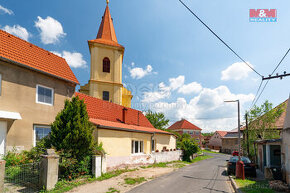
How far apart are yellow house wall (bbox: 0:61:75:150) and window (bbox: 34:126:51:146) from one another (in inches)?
10.6

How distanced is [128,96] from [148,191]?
83.4ft

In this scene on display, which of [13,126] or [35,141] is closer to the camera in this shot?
[13,126]

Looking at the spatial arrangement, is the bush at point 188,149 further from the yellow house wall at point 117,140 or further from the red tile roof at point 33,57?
the red tile roof at point 33,57

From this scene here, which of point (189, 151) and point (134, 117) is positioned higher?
point (134, 117)

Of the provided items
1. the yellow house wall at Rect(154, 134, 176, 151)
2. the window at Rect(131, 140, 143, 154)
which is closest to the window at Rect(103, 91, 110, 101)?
the yellow house wall at Rect(154, 134, 176, 151)

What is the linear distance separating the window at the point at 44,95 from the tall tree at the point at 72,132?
1.98 m

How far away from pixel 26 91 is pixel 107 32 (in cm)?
2271

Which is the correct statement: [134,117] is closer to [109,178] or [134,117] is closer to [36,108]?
[109,178]

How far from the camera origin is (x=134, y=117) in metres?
22.6

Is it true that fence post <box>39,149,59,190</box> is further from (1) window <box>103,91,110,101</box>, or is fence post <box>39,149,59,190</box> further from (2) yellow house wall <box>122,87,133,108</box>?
(2) yellow house wall <box>122,87,133,108</box>

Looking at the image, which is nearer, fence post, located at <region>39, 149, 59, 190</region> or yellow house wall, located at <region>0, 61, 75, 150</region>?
fence post, located at <region>39, 149, 59, 190</region>

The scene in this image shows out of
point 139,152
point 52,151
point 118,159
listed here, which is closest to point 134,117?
point 139,152

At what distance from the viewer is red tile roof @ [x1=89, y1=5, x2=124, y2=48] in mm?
29125

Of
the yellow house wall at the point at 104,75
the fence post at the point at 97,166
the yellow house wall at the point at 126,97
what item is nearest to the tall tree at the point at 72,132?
the fence post at the point at 97,166
